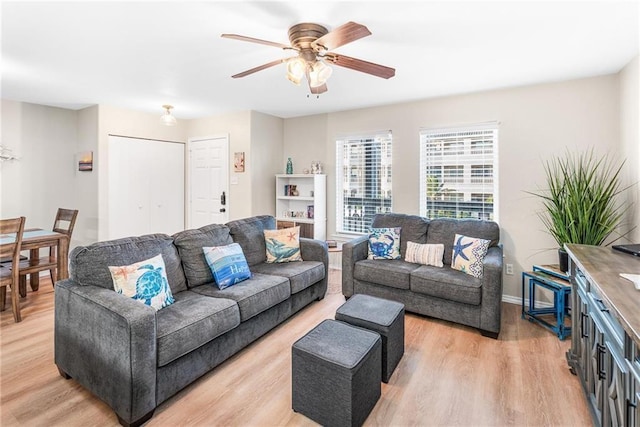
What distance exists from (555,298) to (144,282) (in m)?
3.32

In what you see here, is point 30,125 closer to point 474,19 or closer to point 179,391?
point 179,391

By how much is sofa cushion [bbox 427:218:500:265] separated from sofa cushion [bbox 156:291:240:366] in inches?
87.7

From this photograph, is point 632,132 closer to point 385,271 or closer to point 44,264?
point 385,271

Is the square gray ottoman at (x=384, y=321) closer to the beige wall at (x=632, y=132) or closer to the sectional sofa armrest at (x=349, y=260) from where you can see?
Result: the sectional sofa armrest at (x=349, y=260)

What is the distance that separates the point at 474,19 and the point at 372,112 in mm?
2380

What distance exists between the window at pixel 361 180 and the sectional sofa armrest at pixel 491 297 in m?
1.90

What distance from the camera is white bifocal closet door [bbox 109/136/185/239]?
15.2 ft

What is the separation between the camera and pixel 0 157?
411 centimetres

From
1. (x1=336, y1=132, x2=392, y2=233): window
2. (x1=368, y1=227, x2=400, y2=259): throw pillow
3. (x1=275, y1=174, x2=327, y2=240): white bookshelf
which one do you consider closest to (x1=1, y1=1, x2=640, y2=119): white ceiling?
(x1=336, y1=132, x2=392, y2=233): window

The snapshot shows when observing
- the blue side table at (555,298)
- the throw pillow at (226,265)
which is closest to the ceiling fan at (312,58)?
the throw pillow at (226,265)

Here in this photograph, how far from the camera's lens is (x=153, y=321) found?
1.75 metres

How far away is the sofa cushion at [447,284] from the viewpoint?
2781mm

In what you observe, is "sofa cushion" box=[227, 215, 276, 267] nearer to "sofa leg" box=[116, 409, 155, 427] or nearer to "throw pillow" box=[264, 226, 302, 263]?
"throw pillow" box=[264, 226, 302, 263]

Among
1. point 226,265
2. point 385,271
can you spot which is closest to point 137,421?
point 226,265
